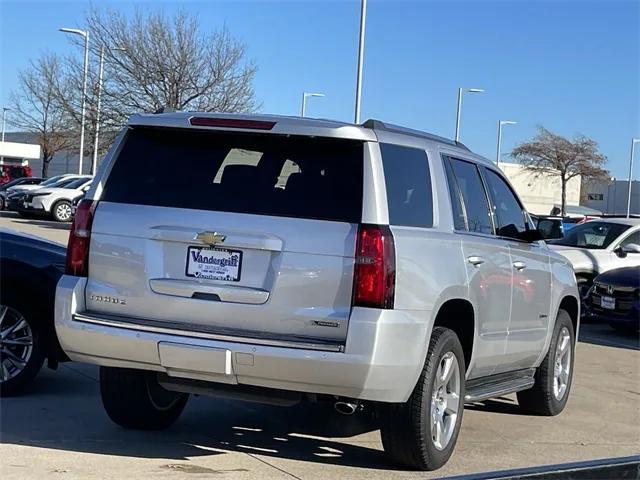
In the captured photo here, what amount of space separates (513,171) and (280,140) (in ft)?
221

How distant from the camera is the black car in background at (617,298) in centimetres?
1330

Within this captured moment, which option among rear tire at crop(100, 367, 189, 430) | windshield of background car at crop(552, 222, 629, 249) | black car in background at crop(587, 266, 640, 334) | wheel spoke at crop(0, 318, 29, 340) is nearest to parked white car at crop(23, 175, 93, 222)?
windshield of background car at crop(552, 222, 629, 249)

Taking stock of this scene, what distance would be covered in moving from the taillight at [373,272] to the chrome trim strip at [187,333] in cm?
30

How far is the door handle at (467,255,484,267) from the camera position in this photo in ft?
19.2

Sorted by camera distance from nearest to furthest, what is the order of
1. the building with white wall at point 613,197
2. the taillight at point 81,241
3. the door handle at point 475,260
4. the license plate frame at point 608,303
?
the taillight at point 81,241, the door handle at point 475,260, the license plate frame at point 608,303, the building with white wall at point 613,197

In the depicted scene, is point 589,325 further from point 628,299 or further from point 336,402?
point 336,402

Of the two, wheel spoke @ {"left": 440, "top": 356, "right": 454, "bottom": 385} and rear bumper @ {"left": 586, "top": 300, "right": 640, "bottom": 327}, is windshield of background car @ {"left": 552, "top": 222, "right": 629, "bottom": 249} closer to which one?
rear bumper @ {"left": 586, "top": 300, "right": 640, "bottom": 327}

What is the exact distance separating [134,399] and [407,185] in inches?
90.3

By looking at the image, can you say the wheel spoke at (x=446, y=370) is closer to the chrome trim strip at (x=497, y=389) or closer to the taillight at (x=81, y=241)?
the chrome trim strip at (x=497, y=389)

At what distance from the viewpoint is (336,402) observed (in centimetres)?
515

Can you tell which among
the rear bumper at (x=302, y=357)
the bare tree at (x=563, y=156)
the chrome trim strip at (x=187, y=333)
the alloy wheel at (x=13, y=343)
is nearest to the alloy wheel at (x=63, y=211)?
the alloy wheel at (x=13, y=343)

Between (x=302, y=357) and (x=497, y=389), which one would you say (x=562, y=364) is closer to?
(x=497, y=389)

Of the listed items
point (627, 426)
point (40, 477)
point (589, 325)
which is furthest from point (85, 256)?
point (589, 325)

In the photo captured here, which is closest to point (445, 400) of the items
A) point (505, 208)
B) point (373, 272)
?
point (373, 272)
